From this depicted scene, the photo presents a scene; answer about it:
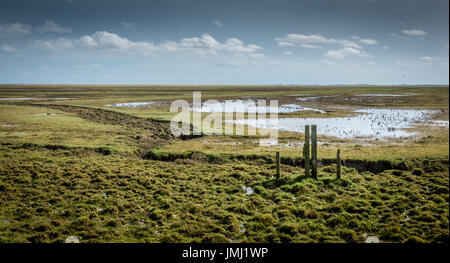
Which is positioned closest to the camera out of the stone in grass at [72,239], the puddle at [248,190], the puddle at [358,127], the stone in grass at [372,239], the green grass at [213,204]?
the stone in grass at [72,239]

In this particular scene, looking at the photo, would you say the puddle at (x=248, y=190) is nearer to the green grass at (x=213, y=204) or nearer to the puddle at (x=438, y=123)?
the green grass at (x=213, y=204)

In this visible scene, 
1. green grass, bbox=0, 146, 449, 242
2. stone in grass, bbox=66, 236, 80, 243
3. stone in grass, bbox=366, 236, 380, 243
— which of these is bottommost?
stone in grass, bbox=366, 236, 380, 243

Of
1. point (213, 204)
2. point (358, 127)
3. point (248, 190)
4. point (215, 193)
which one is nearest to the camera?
point (213, 204)

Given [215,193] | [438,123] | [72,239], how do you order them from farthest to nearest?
[438,123] < [215,193] < [72,239]

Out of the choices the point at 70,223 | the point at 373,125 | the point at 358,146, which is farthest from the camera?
the point at 373,125

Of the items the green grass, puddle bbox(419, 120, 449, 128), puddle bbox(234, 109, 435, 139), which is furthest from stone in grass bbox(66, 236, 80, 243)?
puddle bbox(419, 120, 449, 128)

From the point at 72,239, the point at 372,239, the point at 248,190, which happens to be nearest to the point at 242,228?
the point at 248,190

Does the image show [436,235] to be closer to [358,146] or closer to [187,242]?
[187,242]

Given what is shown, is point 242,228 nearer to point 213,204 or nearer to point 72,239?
point 213,204

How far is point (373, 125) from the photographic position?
36.2 m

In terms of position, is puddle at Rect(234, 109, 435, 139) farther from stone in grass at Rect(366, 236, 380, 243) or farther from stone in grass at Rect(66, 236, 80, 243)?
stone in grass at Rect(66, 236, 80, 243)

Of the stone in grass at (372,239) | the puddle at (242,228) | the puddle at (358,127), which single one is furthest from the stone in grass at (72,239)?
the puddle at (358,127)
